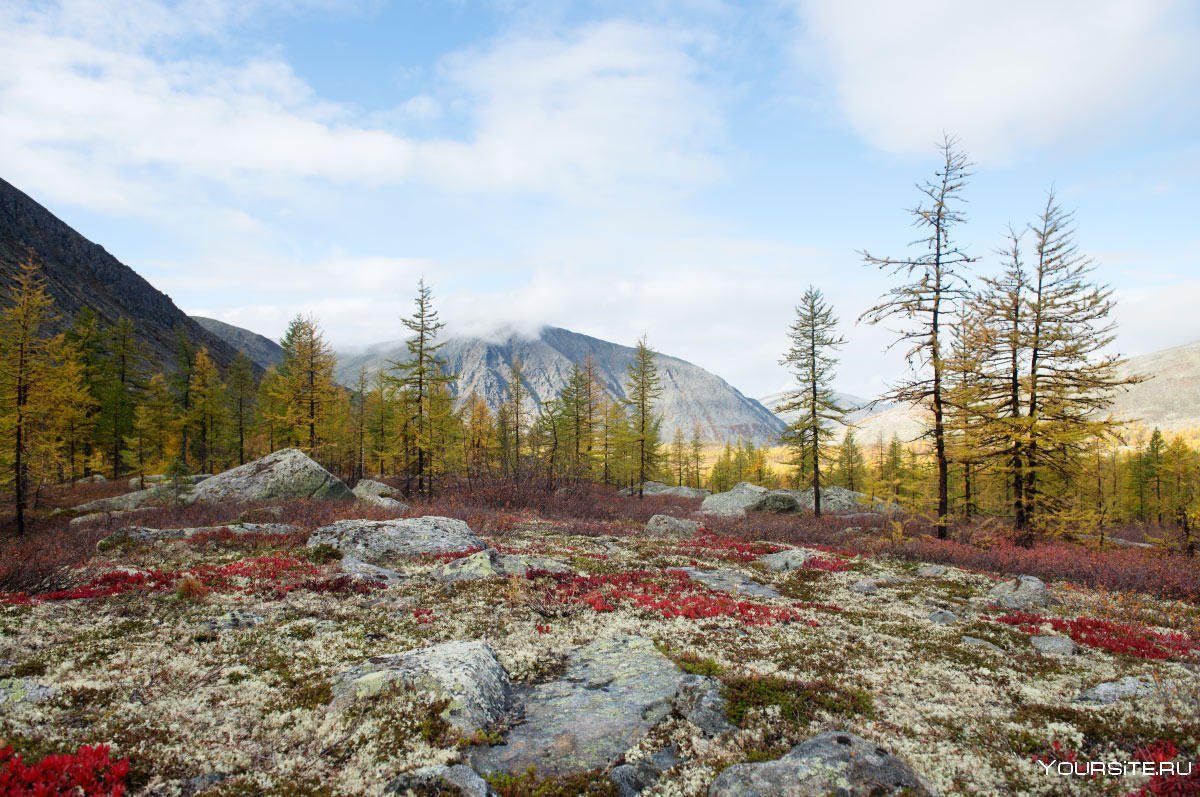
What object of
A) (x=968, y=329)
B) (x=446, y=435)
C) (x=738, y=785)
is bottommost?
(x=738, y=785)

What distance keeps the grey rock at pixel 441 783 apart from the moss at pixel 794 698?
329cm

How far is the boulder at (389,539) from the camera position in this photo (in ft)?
53.1

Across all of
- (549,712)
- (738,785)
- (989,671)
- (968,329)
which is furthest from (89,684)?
(968,329)

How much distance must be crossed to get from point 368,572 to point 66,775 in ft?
30.7

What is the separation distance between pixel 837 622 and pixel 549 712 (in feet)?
24.2

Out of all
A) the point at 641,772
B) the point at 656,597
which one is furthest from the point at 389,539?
the point at 641,772

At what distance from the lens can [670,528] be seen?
25.9m

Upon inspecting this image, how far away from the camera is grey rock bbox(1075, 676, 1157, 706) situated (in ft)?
23.2

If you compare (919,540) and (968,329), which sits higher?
(968,329)

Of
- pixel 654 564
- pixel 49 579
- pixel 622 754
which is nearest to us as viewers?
pixel 622 754

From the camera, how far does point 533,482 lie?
115 ft

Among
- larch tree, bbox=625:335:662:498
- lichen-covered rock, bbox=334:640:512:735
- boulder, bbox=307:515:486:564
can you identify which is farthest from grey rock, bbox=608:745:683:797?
larch tree, bbox=625:335:662:498

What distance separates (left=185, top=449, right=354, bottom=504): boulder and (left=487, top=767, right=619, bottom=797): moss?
96.7 feet

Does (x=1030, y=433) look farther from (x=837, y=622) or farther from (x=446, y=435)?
(x=446, y=435)
